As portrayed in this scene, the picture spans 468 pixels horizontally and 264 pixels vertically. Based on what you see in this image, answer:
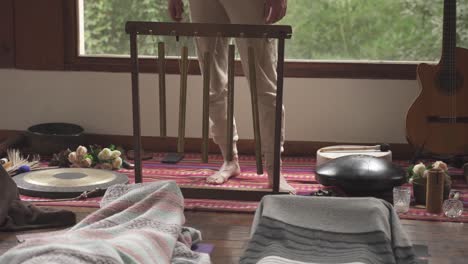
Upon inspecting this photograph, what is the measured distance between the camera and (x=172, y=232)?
2.64 m

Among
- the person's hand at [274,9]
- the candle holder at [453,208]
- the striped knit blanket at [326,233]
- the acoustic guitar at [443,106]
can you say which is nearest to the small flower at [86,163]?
the person's hand at [274,9]

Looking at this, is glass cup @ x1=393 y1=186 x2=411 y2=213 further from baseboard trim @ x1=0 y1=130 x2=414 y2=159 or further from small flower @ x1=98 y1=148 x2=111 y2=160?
small flower @ x1=98 y1=148 x2=111 y2=160

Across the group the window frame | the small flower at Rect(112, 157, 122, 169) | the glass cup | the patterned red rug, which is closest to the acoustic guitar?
the patterned red rug

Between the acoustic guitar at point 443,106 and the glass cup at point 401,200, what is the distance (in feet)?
2.55

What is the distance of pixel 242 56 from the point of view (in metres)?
3.42

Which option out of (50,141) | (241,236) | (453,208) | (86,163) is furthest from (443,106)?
(50,141)

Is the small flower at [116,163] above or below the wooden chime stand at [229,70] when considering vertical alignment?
below

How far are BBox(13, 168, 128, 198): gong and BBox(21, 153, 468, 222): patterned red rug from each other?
6 cm

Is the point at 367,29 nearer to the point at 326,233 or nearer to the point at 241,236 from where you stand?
the point at 241,236

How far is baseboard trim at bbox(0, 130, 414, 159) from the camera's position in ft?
14.2

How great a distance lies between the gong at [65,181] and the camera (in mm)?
3385

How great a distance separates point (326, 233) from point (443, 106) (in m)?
1.61

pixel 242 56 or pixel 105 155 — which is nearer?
pixel 242 56

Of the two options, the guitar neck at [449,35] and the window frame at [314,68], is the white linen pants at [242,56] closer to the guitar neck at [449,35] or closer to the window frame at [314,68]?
the window frame at [314,68]
